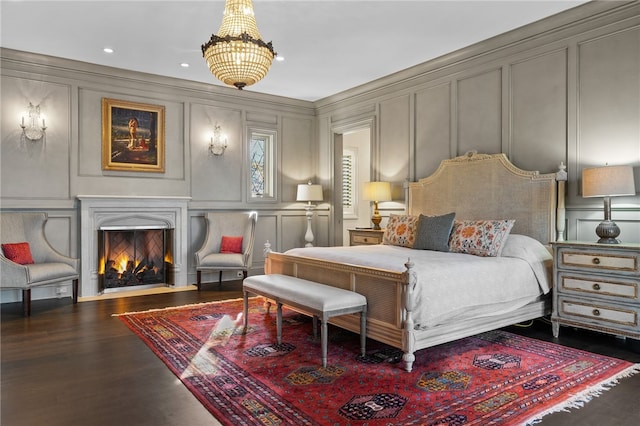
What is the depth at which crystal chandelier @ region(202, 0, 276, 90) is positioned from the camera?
10.2 ft

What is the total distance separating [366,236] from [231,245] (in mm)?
1886

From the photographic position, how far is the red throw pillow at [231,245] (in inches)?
241

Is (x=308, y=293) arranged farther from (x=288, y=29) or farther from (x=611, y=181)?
(x=288, y=29)

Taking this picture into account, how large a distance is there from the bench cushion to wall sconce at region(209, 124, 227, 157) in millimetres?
3195

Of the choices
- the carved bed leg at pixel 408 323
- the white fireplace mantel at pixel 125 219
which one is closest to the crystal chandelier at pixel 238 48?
the carved bed leg at pixel 408 323

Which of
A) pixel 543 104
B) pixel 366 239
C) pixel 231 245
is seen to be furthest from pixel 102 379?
pixel 543 104

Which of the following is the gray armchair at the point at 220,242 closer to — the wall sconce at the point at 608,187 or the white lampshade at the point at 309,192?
the white lampshade at the point at 309,192

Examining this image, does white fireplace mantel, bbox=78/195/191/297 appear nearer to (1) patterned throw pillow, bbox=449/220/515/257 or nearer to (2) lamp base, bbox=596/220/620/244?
(1) patterned throw pillow, bbox=449/220/515/257

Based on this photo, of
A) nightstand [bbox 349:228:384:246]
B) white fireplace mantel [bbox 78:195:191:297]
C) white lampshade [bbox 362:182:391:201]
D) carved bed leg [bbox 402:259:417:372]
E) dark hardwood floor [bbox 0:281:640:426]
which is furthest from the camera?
white lampshade [bbox 362:182:391:201]

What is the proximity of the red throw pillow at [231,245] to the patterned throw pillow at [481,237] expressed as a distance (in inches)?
122

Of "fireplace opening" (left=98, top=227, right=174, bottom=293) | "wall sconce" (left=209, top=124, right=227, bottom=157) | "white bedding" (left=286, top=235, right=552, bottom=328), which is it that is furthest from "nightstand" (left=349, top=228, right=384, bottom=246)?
"fireplace opening" (left=98, top=227, right=174, bottom=293)

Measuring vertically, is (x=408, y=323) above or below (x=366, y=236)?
below

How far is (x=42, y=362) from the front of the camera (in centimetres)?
303

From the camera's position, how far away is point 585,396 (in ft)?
8.13
